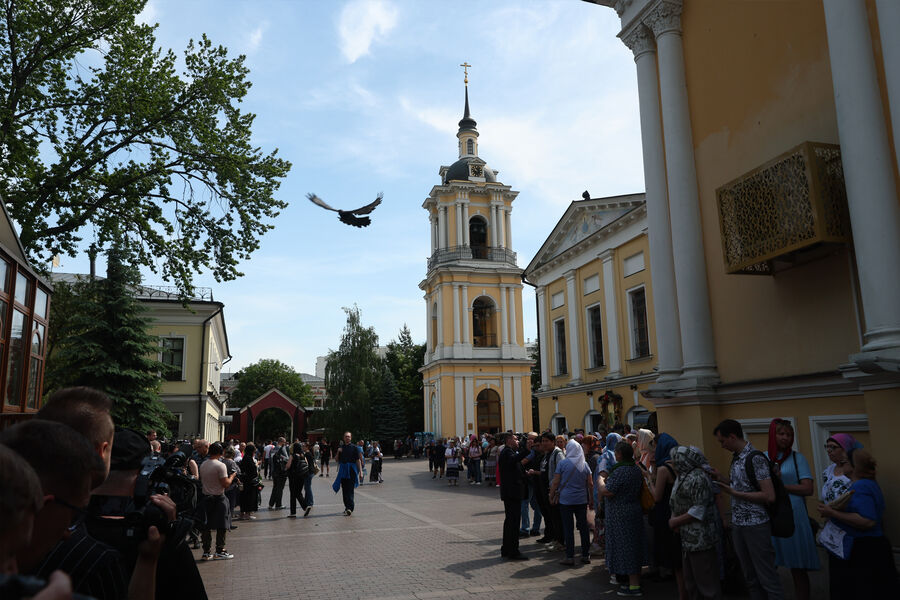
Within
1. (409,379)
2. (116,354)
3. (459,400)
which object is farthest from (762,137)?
(409,379)

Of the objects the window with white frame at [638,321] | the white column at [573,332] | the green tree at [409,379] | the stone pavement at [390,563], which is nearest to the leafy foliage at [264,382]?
the green tree at [409,379]

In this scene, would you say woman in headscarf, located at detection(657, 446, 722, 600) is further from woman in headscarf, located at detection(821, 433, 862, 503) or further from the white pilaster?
the white pilaster

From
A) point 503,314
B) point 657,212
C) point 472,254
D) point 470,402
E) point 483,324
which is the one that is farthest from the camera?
point 483,324

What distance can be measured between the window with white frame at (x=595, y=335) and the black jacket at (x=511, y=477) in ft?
55.5

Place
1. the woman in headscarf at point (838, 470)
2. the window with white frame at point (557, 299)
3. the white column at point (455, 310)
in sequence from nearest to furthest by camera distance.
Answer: the woman in headscarf at point (838, 470) → the window with white frame at point (557, 299) → the white column at point (455, 310)

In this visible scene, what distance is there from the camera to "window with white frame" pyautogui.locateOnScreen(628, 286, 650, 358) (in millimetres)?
23891

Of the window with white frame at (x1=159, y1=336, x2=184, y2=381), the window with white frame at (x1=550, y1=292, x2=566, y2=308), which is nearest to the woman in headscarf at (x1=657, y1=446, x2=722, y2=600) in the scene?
the window with white frame at (x1=550, y1=292, x2=566, y2=308)

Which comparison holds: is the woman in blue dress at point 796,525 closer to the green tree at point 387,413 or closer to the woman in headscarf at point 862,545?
the woman in headscarf at point 862,545

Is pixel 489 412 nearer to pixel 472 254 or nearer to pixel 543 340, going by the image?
pixel 472 254

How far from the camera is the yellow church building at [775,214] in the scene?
21.8 ft

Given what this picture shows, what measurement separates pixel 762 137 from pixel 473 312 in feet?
132

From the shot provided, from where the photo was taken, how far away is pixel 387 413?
58.3 m

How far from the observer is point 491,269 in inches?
1896

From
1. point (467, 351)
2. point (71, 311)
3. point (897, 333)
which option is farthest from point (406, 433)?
point (897, 333)
